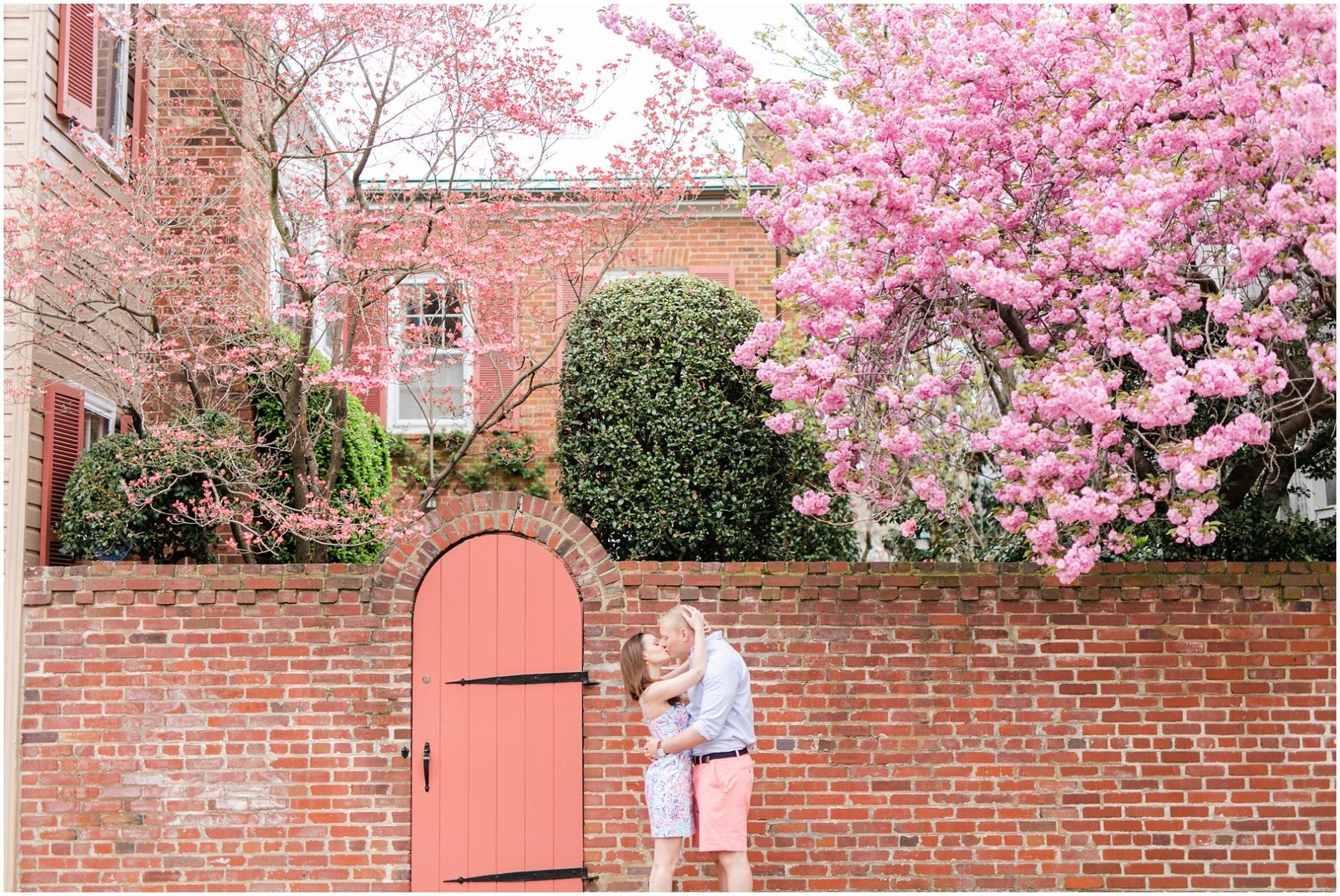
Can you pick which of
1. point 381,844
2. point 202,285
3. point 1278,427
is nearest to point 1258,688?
point 1278,427

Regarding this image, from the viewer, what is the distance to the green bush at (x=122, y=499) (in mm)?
7371

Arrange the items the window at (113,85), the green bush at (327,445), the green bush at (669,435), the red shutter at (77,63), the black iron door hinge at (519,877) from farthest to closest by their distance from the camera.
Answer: the window at (113,85) → the green bush at (327,445) → the red shutter at (77,63) → the green bush at (669,435) → the black iron door hinge at (519,877)

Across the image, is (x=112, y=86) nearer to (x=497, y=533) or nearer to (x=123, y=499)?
(x=123, y=499)

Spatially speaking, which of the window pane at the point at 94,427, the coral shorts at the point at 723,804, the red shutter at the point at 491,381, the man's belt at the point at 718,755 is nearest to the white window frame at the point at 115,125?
the window pane at the point at 94,427

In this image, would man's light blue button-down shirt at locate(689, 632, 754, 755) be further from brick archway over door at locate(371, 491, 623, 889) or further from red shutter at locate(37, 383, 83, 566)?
red shutter at locate(37, 383, 83, 566)

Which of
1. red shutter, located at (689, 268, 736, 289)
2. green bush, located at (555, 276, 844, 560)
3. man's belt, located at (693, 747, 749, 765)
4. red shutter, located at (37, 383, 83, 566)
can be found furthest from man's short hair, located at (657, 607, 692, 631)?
red shutter, located at (689, 268, 736, 289)

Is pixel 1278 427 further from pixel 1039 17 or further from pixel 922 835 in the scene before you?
pixel 922 835

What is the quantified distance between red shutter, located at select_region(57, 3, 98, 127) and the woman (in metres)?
5.69

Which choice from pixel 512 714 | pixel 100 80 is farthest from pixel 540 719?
pixel 100 80

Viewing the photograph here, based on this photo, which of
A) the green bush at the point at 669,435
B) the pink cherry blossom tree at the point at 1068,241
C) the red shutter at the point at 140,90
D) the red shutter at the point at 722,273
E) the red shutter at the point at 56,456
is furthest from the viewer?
the red shutter at the point at 722,273

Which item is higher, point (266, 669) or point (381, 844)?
point (266, 669)

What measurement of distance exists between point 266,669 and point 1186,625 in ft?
18.6

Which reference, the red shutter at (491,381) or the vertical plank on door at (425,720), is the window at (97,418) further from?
the vertical plank on door at (425,720)

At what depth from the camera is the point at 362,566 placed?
285 inches
